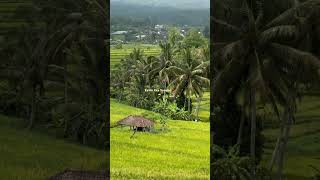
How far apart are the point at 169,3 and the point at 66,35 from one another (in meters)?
4.71

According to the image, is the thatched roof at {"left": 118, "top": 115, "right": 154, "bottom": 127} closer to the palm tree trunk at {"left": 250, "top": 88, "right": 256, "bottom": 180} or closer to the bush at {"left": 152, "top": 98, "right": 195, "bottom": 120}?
the bush at {"left": 152, "top": 98, "right": 195, "bottom": 120}

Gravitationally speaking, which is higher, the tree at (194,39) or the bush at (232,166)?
the tree at (194,39)

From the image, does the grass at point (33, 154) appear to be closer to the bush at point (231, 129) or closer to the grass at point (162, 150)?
the grass at point (162, 150)

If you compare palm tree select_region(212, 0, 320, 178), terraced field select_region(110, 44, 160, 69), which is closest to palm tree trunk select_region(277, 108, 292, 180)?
palm tree select_region(212, 0, 320, 178)

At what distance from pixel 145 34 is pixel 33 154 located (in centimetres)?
474

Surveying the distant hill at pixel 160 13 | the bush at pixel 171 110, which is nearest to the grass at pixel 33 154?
the bush at pixel 171 110

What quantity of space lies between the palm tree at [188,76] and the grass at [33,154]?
114 inches

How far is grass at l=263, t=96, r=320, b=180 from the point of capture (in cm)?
1079

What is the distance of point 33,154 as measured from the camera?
11.5 metres

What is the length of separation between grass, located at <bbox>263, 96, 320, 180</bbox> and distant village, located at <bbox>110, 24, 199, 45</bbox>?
14.7ft

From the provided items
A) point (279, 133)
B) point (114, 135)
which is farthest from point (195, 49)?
point (279, 133)

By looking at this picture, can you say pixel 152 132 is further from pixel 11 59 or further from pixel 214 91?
pixel 11 59

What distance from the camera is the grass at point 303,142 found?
35.4 ft

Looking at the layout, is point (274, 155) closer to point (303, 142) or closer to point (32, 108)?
point (303, 142)
